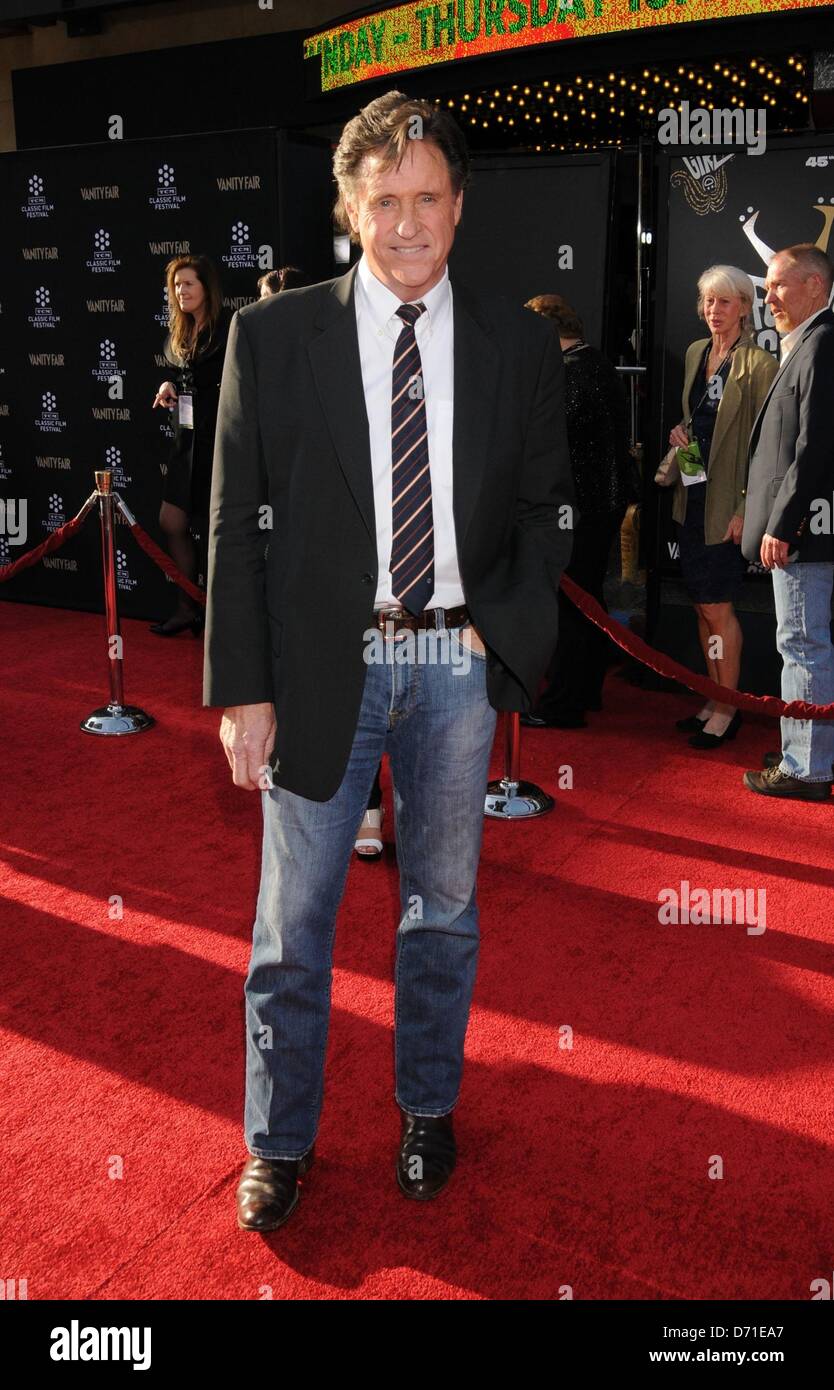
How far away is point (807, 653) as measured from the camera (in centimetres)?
475

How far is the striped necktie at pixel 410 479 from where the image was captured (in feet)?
7.18

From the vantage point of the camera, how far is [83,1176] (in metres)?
2.69

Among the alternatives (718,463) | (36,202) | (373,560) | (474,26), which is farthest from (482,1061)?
(474,26)

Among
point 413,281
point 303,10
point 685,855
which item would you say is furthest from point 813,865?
point 303,10

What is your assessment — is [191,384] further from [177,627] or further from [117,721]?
[117,721]

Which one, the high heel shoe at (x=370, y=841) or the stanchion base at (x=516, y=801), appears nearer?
the high heel shoe at (x=370, y=841)

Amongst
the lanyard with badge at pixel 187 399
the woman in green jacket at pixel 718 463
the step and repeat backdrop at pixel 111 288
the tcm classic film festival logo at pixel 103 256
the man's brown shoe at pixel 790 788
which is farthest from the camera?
the tcm classic film festival logo at pixel 103 256

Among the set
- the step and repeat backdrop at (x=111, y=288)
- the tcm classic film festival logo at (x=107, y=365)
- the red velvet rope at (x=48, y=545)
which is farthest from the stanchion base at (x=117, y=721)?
the tcm classic film festival logo at (x=107, y=365)

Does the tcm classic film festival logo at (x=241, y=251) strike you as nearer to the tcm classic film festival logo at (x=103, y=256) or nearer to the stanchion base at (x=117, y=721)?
the tcm classic film festival logo at (x=103, y=256)

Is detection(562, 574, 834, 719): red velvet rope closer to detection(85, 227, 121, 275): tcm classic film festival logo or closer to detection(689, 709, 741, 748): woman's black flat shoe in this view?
detection(689, 709, 741, 748): woman's black flat shoe

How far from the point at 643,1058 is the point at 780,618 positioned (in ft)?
7.26

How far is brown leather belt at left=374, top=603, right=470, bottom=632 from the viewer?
2250 mm

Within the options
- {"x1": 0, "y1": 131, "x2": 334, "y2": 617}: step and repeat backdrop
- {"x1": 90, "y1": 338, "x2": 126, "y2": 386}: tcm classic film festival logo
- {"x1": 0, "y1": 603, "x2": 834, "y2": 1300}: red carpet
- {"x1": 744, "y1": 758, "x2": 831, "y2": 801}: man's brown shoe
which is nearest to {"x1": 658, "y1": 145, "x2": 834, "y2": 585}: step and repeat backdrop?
{"x1": 744, "y1": 758, "x2": 831, "y2": 801}: man's brown shoe

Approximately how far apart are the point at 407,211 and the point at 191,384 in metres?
4.87
